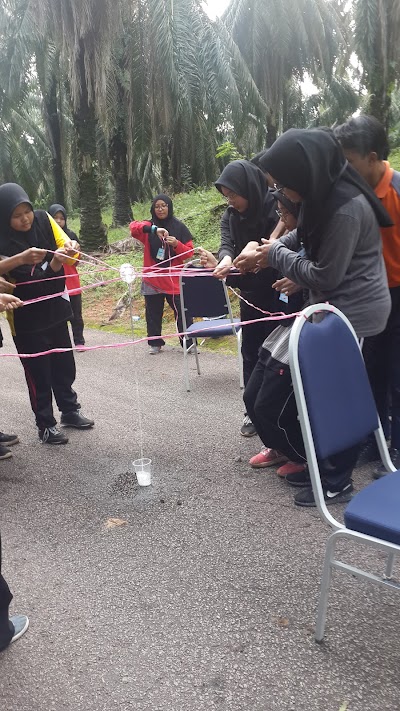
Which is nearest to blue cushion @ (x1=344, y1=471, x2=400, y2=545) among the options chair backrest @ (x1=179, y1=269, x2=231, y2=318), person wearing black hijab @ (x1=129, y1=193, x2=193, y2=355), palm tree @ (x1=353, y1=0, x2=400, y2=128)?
chair backrest @ (x1=179, y1=269, x2=231, y2=318)

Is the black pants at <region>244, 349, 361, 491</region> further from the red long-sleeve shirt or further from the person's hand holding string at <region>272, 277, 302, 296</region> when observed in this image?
the red long-sleeve shirt

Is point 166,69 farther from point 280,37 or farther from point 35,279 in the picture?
point 35,279

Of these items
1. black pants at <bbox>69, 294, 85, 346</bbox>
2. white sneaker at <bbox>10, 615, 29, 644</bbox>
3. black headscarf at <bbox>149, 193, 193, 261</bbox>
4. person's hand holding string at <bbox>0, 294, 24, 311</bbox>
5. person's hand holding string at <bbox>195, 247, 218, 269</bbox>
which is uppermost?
black headscarf at <bbox>149, 193, 193, 261</bbox>

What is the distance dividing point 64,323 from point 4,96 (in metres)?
15.6

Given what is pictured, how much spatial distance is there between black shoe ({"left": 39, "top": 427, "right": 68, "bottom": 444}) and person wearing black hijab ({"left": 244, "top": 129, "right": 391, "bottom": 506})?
1.84m

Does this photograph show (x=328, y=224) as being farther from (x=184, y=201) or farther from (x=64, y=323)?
(x=184, y=201)

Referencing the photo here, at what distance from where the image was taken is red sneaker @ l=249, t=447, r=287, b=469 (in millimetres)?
3725

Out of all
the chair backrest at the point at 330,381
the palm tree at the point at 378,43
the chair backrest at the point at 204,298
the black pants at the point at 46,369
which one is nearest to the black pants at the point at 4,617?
the chair backrest at the point at 330,381

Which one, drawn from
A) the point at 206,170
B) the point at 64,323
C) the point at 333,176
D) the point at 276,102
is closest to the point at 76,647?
the point at 333,176

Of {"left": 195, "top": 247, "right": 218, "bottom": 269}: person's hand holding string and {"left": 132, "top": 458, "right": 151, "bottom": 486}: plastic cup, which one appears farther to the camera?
{"left": 195, "top": 247, "right": 218, "bottom": 269}: person's hand holding string

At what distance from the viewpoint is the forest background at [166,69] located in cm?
1128

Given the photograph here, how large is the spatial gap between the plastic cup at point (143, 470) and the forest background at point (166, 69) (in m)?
6.05

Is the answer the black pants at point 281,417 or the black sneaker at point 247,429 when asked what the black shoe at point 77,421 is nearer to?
the black sneaker at point 247,429

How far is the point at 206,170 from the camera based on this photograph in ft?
71.9
